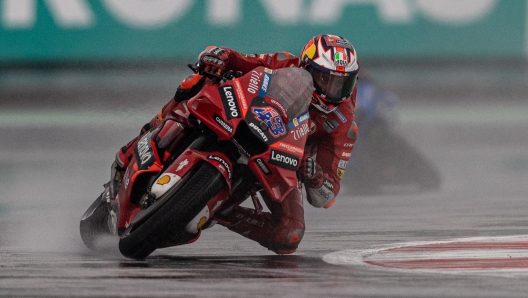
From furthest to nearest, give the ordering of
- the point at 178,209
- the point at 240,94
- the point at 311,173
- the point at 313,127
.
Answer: the point at 313,127, the point at 311,173, the point at 240,94, the point at 178,209

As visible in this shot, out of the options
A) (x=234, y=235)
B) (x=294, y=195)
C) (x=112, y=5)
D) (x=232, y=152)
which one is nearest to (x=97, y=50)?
(x=112, y=5)

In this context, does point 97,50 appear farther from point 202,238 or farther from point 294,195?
point 294,195

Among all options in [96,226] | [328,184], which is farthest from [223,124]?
[96,226]

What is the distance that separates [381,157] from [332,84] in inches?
222

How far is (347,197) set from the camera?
476 inches

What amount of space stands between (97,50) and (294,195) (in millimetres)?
7843

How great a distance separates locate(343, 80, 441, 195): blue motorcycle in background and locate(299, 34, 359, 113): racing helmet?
537 centimetres

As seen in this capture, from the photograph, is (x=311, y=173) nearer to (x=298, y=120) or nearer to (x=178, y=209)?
(x=298, y=120)

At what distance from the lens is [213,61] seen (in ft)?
23.0

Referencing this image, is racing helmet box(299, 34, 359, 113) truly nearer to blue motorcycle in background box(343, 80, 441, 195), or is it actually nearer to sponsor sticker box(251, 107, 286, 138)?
sponsor sticker box(251, 107, 286, 138)

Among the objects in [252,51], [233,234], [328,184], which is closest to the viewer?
[328,184]

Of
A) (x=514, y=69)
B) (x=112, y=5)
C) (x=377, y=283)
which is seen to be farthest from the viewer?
(x=514, y=69)

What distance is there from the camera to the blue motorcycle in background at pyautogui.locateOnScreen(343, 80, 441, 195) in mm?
12367

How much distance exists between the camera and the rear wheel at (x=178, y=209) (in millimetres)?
5922
